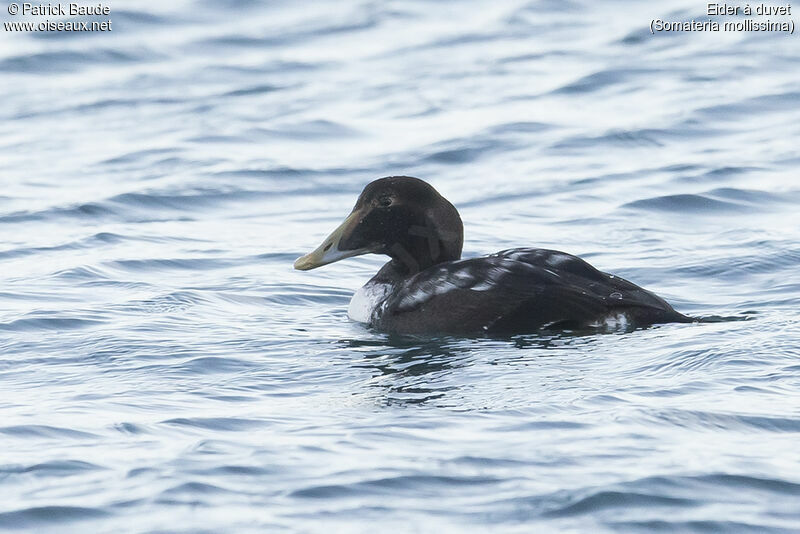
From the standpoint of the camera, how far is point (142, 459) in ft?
16.7

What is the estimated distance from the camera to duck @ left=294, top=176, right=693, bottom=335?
7008 mm

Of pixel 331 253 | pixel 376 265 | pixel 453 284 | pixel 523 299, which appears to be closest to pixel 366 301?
pixel 331 253

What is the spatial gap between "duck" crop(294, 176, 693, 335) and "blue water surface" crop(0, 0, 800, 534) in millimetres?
146

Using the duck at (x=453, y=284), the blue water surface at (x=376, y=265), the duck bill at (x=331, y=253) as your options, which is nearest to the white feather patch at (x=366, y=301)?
the duck at (x=453, y=284)

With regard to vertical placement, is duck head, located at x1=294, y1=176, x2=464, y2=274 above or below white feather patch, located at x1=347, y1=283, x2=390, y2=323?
above

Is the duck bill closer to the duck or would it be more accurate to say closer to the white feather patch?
the duck

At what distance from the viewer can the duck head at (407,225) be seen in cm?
776

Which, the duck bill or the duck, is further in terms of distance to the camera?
the duck bill

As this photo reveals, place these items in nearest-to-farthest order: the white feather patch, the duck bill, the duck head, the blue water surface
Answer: the blue water surface, the white feather patch, the duck head, the duck bill

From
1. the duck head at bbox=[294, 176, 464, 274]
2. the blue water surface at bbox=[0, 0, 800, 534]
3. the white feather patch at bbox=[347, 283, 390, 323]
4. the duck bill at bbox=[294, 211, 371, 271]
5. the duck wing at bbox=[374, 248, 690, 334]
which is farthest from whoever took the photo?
the duck bill at bbox=[294, 211, 371, 271]

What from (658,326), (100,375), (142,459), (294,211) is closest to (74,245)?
(294,211)

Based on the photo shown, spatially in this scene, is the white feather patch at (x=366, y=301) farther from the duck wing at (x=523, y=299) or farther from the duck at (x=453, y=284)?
the duck wing at (x=523, y=299)

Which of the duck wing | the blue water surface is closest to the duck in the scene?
the duck wing

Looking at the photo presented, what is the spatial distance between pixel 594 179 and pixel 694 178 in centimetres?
77
